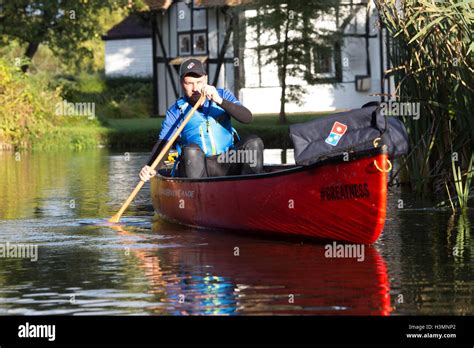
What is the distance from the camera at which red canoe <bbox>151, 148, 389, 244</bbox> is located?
12.2 meters

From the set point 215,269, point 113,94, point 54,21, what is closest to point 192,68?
point 215,269

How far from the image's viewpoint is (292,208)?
13.0m

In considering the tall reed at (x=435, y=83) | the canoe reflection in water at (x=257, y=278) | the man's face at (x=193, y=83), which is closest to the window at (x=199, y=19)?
the tall reed at (x=435, y=83)

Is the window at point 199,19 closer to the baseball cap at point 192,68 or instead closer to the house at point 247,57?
the house at point 247,57

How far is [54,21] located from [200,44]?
22.7ft

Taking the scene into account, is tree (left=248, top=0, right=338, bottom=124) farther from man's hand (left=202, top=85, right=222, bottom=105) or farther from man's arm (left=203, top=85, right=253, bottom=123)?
man's hand (left=202, top=85, right=222, bottom=105)

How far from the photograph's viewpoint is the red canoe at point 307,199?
1219 cm

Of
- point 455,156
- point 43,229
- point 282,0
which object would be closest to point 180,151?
point 43,229

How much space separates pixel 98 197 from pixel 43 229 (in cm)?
434

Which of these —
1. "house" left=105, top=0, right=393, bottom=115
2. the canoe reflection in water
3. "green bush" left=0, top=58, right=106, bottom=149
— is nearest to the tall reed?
the canoe reflection in water

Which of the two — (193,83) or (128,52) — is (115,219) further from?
(128,52)

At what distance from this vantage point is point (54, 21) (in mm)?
44625

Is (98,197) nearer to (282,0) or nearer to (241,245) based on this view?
(241,245)
